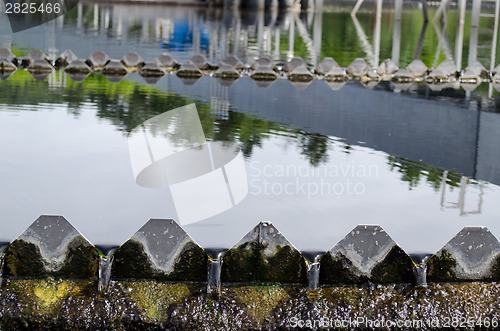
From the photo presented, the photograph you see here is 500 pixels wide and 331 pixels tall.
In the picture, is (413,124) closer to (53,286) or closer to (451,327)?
(451,327)

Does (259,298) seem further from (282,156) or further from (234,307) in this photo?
(282,156)

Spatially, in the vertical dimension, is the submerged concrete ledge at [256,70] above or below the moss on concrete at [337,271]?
above

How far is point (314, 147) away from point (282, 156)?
37cm

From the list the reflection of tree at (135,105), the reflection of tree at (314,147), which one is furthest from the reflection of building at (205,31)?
the reflection of tree at (314,147)

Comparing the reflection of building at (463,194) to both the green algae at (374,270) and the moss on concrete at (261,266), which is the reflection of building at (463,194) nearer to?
the green algae at (374,270)

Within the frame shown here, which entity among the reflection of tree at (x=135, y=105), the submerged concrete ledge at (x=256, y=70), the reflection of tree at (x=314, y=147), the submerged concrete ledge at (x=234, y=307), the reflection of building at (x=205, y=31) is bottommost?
the submerged concrete ledge at (x=234, y=307)

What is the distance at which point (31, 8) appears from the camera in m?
19.8

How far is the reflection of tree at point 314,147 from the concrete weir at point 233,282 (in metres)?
1.61

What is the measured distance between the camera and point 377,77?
28.8ft

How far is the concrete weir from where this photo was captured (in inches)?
124

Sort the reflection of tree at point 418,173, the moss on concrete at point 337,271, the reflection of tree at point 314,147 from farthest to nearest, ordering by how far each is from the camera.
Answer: the reflection of tree at point 314,147 → the reflection of tree at point 418,173 → the moss on concrete at point 337,271

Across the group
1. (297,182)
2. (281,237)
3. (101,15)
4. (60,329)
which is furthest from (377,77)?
(101,15)

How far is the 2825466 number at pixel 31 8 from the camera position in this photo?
1883 centimetres

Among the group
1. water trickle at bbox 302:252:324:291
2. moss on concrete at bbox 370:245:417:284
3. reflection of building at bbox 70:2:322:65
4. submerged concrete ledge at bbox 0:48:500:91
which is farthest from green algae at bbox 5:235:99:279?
reflection of building at bbox 70:2:322:65
